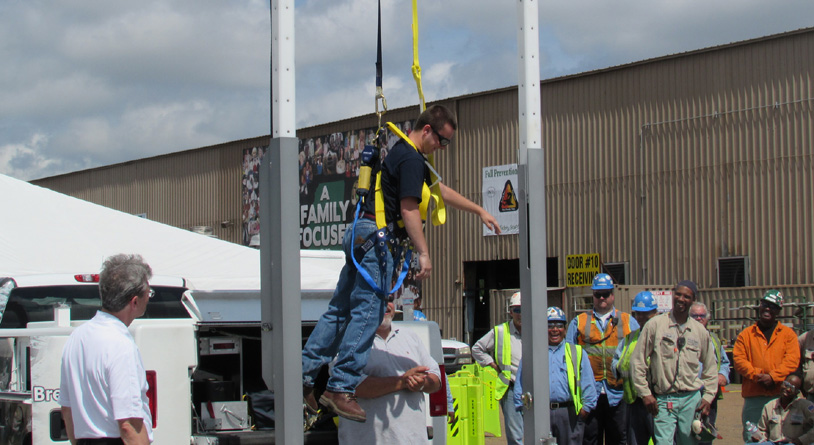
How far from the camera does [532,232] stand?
4645 mm

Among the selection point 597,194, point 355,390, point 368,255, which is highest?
point 597,194

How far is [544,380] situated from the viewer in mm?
4691

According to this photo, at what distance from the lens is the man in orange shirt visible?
8.42 meters

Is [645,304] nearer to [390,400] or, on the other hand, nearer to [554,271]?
[390,400]

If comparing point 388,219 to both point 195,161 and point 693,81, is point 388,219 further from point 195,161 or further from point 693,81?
point 195,161

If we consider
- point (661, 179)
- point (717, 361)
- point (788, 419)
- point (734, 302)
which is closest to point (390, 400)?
point (788, 419)

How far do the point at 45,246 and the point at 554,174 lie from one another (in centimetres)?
2059

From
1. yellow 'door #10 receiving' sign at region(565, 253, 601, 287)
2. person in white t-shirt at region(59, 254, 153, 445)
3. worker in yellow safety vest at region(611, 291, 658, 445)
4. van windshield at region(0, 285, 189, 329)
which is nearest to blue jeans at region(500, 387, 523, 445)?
worker in yellow safety vest at region(611, 291, 658, 445)

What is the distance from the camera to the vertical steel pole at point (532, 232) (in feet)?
15.2

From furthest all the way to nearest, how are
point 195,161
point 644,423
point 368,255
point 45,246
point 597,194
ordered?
point 195,161, point 597,194, point 45,246, point 644,423, point 368,255

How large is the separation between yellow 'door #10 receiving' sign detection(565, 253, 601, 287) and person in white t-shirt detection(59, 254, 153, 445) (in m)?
23.8

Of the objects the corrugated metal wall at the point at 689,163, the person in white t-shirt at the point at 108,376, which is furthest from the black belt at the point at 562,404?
the corrugated metal wall at the point at 689,163

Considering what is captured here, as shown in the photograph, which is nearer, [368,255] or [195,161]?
[368,255]

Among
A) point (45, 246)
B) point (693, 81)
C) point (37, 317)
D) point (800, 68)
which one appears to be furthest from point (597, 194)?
point (37, 317)
